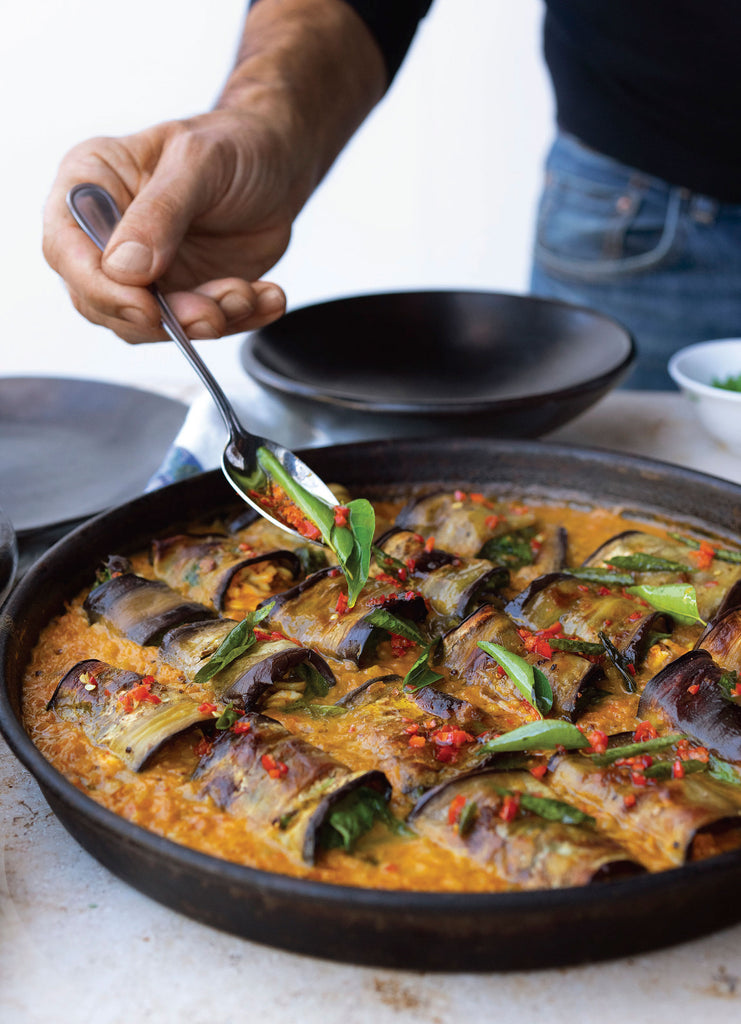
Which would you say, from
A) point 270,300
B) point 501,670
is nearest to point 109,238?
point 270,300

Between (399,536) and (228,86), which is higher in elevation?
(228,86)

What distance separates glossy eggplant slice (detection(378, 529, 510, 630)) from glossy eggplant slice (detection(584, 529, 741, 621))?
1.09ft

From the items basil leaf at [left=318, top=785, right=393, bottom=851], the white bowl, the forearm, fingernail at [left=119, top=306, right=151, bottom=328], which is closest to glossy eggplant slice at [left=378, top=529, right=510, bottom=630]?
basil leaf at [left=318, top=785, right=393, bottom=851]

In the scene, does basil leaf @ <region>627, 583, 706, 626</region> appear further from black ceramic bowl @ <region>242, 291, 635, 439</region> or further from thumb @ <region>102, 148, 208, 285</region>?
thumb @ <region>102, 148, 208, 285</region>

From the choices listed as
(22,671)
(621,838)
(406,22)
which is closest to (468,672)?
(621,838)

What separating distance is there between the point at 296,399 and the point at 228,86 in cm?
145

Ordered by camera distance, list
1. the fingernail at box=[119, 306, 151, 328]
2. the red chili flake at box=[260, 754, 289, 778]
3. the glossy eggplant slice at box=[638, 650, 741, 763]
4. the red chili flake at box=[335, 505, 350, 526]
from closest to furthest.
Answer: the red chili flake at box=[260, 754, 289, 778], the glossy eggplant slice at box=[638, 650, 741, 763], the red chili flake at box=[335, 505, 350, 526], the fingernail at box=[119, 306, 151, 328]

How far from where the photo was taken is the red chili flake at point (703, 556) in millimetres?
2723

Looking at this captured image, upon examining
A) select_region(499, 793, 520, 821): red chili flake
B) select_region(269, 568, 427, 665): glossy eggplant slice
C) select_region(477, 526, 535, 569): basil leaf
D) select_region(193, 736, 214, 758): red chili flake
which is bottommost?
select_region(477, 526, 535, 569): basil leaf

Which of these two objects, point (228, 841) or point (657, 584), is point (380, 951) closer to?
Result: point (228, 841)

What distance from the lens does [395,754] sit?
203cm

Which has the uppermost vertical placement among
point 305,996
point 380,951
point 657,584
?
point 380,951

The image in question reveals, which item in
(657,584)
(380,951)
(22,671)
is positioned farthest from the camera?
(657,584)

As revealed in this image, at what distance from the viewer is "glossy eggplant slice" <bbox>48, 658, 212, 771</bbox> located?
205cm
